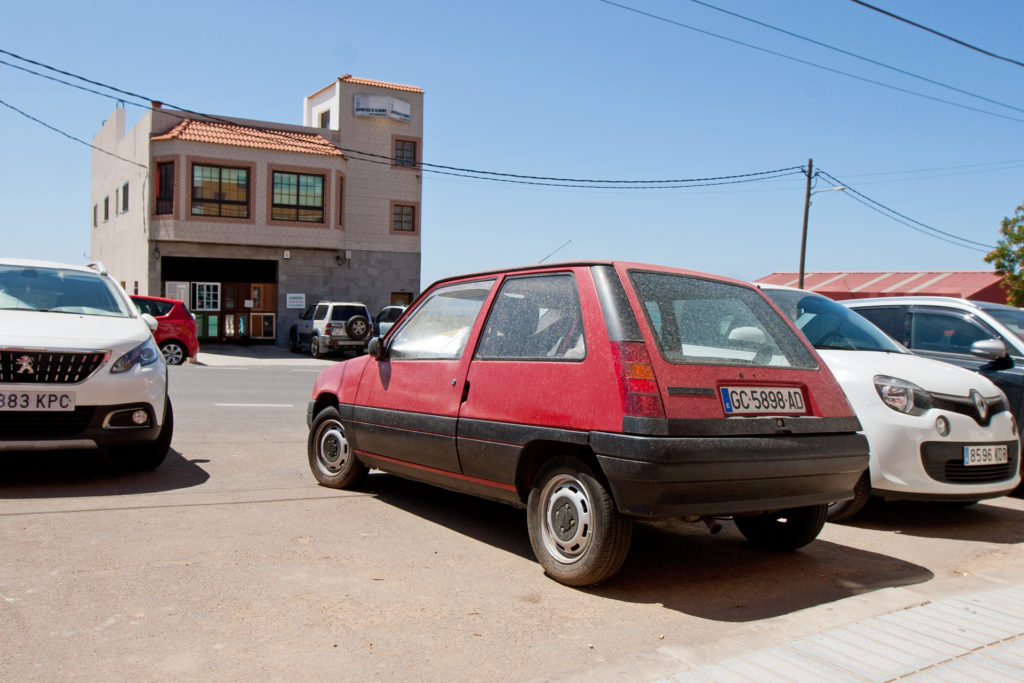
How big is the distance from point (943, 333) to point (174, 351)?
17328mm

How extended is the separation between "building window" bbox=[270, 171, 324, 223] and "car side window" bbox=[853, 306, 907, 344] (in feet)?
80.9

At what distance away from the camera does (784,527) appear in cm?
516

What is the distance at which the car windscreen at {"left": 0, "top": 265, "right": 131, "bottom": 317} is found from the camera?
702 centimetres

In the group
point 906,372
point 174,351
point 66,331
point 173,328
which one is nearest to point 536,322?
point 906,372

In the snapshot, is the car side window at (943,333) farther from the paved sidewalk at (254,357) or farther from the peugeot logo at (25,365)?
the paved sidewalk at (254,357)

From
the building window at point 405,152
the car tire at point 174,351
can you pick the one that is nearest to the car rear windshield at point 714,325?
the car tire at point 174,351

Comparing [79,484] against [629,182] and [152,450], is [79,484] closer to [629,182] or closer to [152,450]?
[152,450]

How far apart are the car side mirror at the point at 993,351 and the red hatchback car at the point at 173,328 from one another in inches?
687

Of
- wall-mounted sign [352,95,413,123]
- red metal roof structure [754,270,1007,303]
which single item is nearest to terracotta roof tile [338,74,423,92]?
wall-mounted sign [352,95,413,123]

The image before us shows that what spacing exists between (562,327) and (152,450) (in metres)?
3.88

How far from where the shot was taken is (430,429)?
5.20 metres

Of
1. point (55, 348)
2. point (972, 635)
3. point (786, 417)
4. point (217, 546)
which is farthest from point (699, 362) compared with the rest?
point (55, 348)

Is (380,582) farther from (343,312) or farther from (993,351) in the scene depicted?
(343,312)

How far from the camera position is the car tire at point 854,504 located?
581cm
